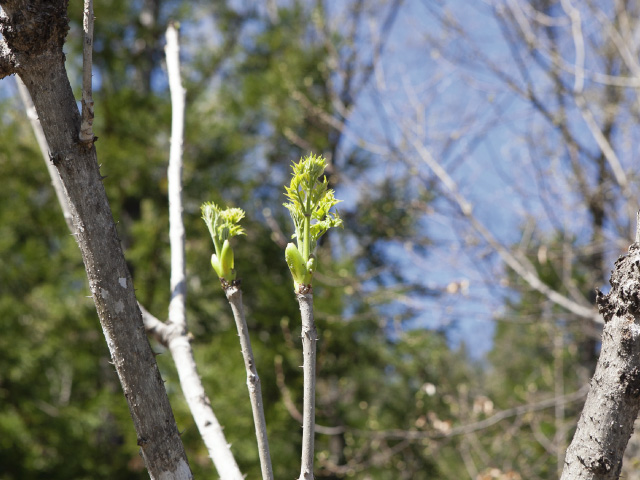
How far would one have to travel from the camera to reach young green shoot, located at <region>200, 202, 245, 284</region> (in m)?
0.70

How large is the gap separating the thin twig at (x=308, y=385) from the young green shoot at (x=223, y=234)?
106 mm

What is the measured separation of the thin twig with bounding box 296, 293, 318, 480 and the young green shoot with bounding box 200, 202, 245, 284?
4.2 inches

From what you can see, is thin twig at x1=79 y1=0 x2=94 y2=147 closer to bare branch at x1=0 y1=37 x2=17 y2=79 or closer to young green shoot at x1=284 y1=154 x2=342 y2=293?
bare branch at x1=0 y1=37 x2=17 y2=79

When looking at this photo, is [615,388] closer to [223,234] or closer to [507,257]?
[223,234]

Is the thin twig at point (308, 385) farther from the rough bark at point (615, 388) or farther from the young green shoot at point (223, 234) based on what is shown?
the rough bark at point (615, 388)

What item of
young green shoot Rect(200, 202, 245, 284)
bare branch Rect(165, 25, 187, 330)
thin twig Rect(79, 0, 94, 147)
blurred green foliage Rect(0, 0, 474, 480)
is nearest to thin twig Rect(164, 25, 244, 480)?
bare branch Rect(165, 25, 187, 330)

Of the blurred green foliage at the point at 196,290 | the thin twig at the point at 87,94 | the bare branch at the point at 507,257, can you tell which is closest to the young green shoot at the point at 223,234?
the thin twig at the point at 87,94

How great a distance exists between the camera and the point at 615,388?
64 centimetres

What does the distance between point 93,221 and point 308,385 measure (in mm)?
319

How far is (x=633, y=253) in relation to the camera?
646 millimetres

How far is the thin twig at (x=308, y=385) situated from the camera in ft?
2.02

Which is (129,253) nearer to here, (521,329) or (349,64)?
(349,64)

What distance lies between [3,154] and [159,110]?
1328 millimetres

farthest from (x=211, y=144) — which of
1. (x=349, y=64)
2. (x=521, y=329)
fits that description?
(x=521, y=329)
